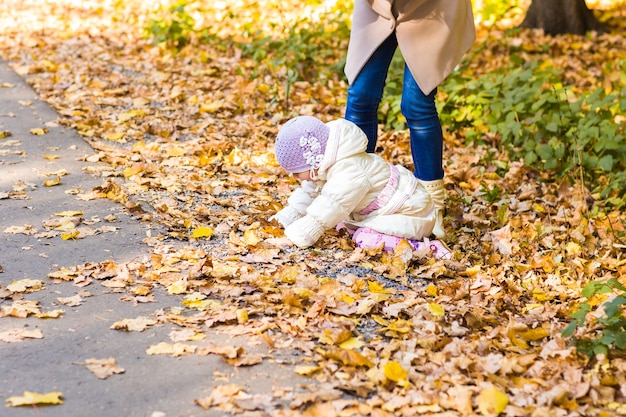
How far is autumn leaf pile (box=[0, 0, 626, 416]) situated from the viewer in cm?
291

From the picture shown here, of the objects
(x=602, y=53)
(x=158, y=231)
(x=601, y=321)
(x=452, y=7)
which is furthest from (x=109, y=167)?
(x=602, y=53)

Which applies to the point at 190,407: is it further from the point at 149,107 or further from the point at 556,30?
the point at 556,30

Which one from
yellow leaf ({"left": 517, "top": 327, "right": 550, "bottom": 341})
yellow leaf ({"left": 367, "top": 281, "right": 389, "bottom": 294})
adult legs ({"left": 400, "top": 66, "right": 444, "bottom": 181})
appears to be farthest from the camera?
adult legs ({"left": 400, "top": 66, "right": 444, "bottom": 181})

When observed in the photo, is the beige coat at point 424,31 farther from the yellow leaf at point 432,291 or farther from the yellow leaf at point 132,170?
the yellow leaf at point 132,170

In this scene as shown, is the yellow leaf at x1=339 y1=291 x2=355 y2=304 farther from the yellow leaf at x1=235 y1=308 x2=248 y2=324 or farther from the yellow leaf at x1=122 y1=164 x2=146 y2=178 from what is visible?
the yellow leaf at x1=122 y1=164 x2=146 y2=178

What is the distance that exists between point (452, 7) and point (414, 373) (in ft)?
7.05

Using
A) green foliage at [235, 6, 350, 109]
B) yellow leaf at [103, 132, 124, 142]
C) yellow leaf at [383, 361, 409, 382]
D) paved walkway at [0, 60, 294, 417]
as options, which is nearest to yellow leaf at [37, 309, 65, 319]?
paved walkway at [0, 60, 294, 417]

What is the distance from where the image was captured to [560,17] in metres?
9.62

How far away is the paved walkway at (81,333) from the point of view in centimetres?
273

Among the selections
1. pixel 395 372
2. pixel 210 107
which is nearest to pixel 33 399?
pixel 395 372

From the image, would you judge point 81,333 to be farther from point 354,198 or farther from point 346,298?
point 354,198

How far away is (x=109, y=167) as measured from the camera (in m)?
5.17

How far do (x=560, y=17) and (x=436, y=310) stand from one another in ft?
23.8

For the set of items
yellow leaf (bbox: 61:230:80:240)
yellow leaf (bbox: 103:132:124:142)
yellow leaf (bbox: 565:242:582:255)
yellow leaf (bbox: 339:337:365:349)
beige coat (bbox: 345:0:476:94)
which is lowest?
yellow leaf (bbox: 565:242:582:255)
